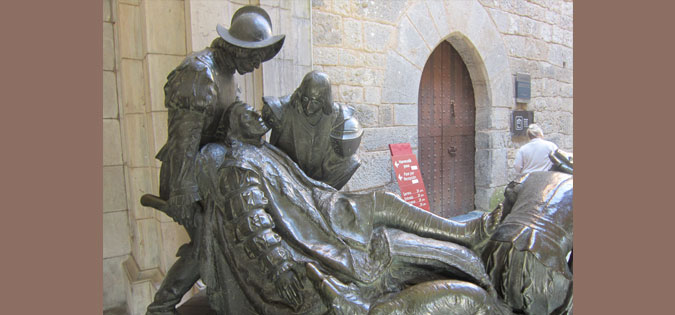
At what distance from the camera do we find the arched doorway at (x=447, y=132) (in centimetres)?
472

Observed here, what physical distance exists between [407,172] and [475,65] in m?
1.81

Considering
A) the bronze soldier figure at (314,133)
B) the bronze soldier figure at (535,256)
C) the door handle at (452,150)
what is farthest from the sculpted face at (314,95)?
the door handle at (452,150)

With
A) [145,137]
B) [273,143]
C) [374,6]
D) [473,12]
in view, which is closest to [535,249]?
[273,143]

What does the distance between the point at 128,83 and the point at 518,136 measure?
185 inches

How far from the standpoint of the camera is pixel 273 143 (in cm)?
188

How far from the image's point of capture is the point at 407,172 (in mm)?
4078

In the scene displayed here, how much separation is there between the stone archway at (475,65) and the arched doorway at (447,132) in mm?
104

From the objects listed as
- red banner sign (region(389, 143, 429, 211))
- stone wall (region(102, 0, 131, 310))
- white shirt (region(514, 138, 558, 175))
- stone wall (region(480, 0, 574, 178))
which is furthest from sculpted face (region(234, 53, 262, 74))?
stone wall (region(480, 0, 574, 178))

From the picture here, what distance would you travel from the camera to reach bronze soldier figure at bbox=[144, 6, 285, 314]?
1.55 m

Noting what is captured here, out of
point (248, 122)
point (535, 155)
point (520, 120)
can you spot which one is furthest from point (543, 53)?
point (248, 122)

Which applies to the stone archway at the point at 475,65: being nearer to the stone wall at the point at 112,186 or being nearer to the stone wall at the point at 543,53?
the stone wall at the point at 543,53

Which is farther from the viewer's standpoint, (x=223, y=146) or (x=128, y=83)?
(x=128, y=83)

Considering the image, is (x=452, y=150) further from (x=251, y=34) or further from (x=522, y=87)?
(x=251, y=34)

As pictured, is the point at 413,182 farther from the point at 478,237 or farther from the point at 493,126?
the point at 478,237
